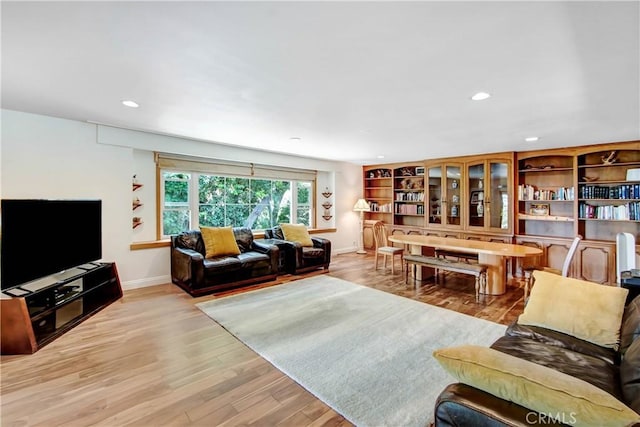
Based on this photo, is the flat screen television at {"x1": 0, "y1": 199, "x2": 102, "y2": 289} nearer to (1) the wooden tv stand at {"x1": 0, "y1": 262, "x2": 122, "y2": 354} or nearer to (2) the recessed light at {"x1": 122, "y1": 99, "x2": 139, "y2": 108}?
(1) the wooden tv stand at {"x1": 0, "y1": 262, "x2": 122, "y2": 354}

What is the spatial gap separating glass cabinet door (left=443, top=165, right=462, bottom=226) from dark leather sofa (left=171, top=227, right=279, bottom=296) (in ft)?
12.4

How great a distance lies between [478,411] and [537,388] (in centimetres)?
20

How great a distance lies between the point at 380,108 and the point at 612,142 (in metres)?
4.09

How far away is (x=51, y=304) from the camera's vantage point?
2.87 meters

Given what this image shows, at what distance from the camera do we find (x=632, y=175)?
14.8ft

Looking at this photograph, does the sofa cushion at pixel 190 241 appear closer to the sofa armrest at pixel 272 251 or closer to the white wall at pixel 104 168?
the white wall at pixel 104 168

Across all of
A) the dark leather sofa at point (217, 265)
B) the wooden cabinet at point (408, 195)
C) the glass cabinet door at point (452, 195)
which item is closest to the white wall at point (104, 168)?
the dark leather sofa at point (217, 265)

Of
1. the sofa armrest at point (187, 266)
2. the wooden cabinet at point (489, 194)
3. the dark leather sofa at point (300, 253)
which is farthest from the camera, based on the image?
the wooden cabinet at point (489, 194)

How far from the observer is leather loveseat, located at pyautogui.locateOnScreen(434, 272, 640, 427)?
908mm

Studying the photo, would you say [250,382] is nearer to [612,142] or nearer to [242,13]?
[242,13]

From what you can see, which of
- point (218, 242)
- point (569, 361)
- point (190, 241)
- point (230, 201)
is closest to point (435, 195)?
point (230, 201)

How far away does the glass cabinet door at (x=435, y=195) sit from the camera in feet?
21.5

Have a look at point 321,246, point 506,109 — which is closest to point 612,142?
point 506,109

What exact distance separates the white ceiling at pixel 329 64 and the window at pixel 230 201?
1.45 meters
